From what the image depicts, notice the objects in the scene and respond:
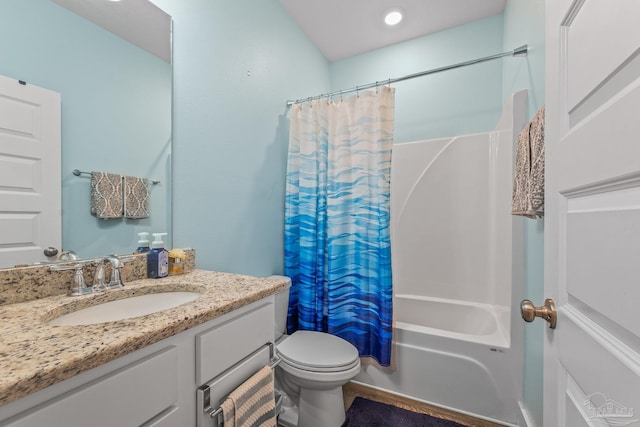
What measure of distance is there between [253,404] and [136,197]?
0.90 metres

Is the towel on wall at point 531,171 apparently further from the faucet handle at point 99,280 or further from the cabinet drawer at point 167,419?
the faucet handle at point 99,280

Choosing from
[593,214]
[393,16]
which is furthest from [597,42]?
[393,16]

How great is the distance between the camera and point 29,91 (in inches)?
30.4

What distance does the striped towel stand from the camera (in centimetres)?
77

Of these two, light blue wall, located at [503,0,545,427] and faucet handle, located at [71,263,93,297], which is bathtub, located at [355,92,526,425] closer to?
light blue wall, located at [503,0,545,427]

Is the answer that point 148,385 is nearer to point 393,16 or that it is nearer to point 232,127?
point 232,127

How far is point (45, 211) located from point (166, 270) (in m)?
0.43

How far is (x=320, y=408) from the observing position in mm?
1370

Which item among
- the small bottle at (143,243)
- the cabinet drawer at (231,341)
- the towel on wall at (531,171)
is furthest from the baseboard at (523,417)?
the small bottle at (143,243)

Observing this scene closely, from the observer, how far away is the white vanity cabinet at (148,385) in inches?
17.4

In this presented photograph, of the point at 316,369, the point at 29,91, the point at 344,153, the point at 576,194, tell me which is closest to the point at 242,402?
the point at 316,369

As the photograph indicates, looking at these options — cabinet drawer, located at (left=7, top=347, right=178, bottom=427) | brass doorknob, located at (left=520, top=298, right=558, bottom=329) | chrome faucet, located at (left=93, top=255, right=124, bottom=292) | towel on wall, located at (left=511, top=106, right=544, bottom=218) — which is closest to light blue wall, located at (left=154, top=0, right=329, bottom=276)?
chrome faucet, located at (left=93, top=255, right=124, bottom=292)

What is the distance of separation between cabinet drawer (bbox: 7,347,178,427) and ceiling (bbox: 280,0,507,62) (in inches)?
90.2

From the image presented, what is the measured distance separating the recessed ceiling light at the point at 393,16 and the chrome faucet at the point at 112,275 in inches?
93.2
